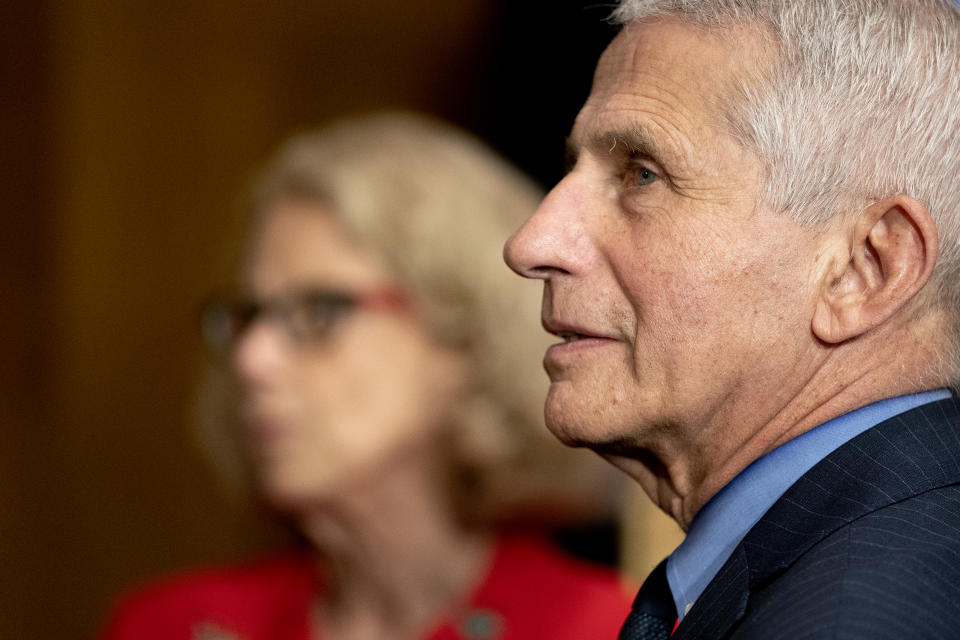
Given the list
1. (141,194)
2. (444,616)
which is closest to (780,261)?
(444,616)

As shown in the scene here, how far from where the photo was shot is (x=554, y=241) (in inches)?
62.9

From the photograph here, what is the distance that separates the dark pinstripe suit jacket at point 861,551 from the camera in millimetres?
1137

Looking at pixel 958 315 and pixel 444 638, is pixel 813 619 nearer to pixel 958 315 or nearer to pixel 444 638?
pixel 958 315

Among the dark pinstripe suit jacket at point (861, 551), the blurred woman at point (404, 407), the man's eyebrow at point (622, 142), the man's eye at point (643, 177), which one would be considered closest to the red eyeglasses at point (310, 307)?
the blurred woman at point (404, 407)

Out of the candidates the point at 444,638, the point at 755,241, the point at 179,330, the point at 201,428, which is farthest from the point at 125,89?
the point at 755,241

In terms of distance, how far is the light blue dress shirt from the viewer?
4.78ft

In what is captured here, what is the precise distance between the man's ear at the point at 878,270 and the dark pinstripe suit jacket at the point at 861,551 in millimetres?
131

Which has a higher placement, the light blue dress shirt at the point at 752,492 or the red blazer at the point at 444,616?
the light blue dress shirt at the point at 752,492

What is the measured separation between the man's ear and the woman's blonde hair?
1.60 meters

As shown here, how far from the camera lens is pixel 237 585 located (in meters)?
3.26

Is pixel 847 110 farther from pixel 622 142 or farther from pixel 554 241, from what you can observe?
pixel 554 241

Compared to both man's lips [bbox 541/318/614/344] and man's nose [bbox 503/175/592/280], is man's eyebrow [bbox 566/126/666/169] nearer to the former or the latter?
man's nose [bbox 503/175/592/280]

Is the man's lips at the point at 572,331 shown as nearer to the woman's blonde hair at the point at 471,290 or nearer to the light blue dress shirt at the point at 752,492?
the light blue dress shirt at the point at 752,492

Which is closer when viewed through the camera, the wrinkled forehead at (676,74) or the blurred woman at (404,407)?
the wrinkled forehead at (676,74)
